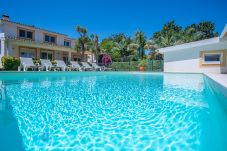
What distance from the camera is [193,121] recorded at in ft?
11.6

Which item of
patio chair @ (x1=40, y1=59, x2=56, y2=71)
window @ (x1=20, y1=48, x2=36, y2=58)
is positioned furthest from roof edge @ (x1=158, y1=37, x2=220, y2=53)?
window @ (x1=20, y1=48, x2=36, y2=58)

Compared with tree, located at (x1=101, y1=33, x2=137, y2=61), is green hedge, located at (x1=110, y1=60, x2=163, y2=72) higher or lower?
lower

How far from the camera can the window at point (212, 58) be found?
1795 cm

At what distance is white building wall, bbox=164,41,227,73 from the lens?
18109 mm

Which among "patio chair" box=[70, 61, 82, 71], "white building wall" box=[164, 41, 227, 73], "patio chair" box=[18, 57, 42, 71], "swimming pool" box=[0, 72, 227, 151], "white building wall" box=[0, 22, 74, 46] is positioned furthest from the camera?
"patio chair" box=[70, 61, 82, 71]

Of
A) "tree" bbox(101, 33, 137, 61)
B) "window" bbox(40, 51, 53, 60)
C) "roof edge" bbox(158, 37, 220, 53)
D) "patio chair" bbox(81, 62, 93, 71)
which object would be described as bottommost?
"patio chair" bbox(81, 62, 93, 71)

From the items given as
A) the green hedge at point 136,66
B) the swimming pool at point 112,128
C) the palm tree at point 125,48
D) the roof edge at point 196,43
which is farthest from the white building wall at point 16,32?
the swimming pool at point 112,128

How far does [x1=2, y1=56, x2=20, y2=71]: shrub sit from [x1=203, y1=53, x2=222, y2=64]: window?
63.2 ft

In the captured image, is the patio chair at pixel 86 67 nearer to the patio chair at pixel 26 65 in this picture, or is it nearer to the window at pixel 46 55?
the window at pixel 46 55

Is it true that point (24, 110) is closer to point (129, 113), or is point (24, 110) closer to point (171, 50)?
point (129, 113)

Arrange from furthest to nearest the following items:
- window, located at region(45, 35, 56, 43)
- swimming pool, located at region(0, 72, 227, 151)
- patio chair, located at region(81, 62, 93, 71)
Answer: window, located at region(45, 35, 56, 43)
patio chair, located at region(81, 62, 93, 71)
swimming pool, located at region(0, 72, 227, 151)

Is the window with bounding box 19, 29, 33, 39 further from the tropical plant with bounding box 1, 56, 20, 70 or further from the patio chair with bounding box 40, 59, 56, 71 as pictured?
the tropical plant with bounding box 1, 56, 20, 70

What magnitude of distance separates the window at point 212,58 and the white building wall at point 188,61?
1.70 feet

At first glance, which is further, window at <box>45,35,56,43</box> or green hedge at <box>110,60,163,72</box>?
window at <box>45,35,56,43</box>
